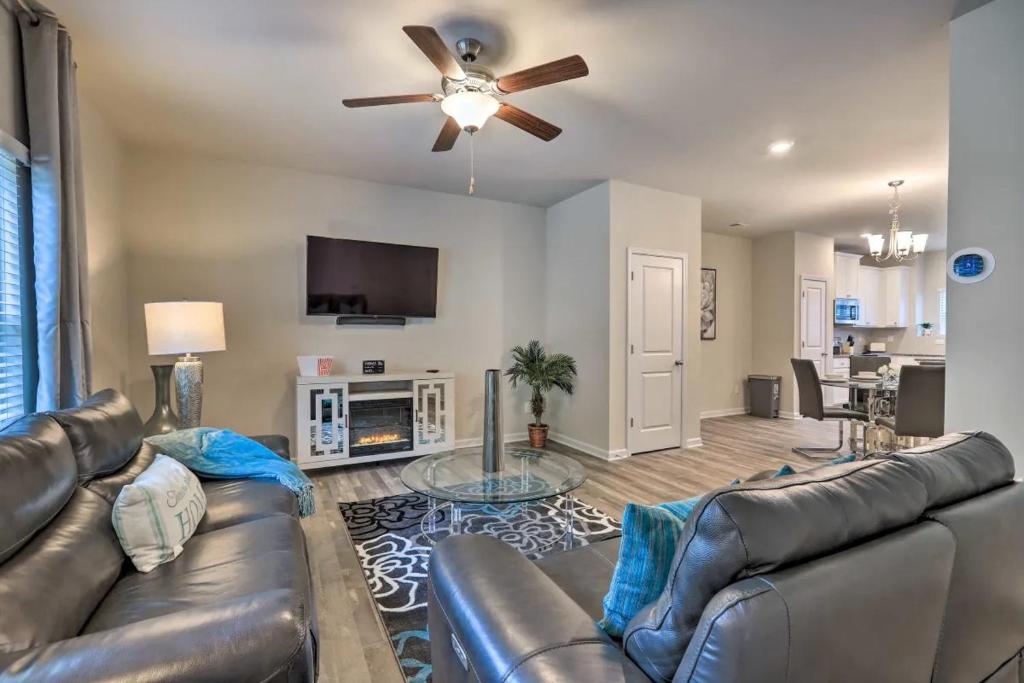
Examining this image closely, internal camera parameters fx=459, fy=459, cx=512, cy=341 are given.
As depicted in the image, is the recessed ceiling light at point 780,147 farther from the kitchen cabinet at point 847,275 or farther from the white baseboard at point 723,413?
the kitchen cabinet at point 847,275

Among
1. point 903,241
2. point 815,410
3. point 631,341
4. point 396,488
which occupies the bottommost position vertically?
point 396,488

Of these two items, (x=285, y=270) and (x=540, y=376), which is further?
(x=540, y=376)

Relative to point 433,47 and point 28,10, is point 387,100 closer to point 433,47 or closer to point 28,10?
point 433,47

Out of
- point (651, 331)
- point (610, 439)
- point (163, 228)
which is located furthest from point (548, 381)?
point (163, 228)

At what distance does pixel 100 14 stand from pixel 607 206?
351cm

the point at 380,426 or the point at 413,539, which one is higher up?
the point at 380,426

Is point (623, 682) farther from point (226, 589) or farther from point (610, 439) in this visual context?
point (610, 439)

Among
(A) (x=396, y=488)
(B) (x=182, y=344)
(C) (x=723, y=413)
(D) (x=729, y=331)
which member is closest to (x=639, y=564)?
(A) (x=396, y=488)

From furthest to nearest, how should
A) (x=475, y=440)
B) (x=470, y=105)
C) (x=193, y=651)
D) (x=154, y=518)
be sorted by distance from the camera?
1. (x=475, y=440)
2. (x=470, y=105)
3. (x=154, y=518)
4. (x=193, y=651)

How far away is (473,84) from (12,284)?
2.28 meters

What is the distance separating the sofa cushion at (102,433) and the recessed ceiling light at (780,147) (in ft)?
13.9

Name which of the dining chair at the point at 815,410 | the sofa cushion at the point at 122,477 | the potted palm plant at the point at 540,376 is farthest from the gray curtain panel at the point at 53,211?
the dining chair at the point at 815,410

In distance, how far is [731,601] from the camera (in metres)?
0.64

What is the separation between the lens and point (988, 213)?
1.95m
